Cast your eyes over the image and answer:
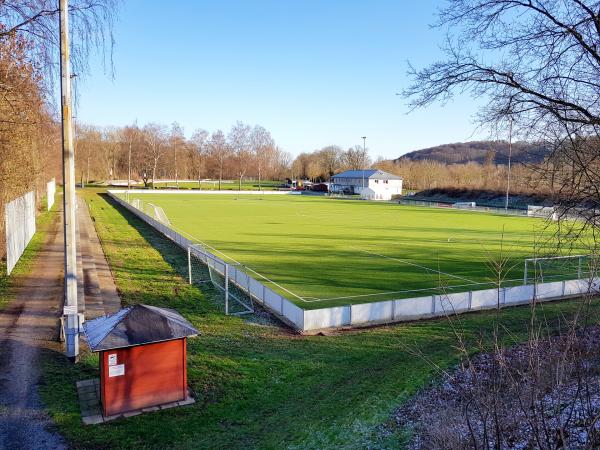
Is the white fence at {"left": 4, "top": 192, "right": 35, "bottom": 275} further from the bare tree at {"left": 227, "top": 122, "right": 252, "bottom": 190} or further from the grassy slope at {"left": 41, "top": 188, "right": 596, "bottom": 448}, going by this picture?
the bare tree at {"left": 227, "top": 122, "right": 252, "bottom": 190}

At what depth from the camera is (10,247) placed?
763 inches

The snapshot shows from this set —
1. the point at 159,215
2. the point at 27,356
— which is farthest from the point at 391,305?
the point at 159,215

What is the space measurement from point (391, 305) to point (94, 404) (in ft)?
30.5

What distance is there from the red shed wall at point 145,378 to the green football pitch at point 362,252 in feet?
17.5

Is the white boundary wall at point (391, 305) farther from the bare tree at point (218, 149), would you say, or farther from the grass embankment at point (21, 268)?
the bare tree at point (218, 149)

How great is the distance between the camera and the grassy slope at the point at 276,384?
8.32m

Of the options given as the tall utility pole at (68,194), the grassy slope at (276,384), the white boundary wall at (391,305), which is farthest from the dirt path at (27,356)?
the white boundary wall at (391,305)

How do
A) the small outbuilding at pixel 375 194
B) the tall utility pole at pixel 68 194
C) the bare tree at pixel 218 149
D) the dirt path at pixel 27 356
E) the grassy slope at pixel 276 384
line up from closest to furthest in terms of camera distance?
the dirt path at pixel 27 356, the grassy slope at pixel 276 384, the tall utility pole at pixel 68 194, the small outbuilding at pixel 375 194, the bare tree at pixel 218 149

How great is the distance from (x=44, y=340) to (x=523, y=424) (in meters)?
10.9

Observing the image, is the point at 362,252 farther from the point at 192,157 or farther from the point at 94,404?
the point at 192,157

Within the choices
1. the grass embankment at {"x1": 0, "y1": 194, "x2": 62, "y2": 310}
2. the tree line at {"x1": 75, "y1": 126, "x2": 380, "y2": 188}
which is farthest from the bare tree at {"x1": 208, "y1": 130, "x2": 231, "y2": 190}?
the grass embankment at {"x1": 0, "y1": 194, "x2": 62, "y2": 310}

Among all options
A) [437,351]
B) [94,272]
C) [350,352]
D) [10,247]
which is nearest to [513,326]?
[437,351]

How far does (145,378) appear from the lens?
30.7 ft

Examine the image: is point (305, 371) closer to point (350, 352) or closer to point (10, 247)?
point (350, 352)
